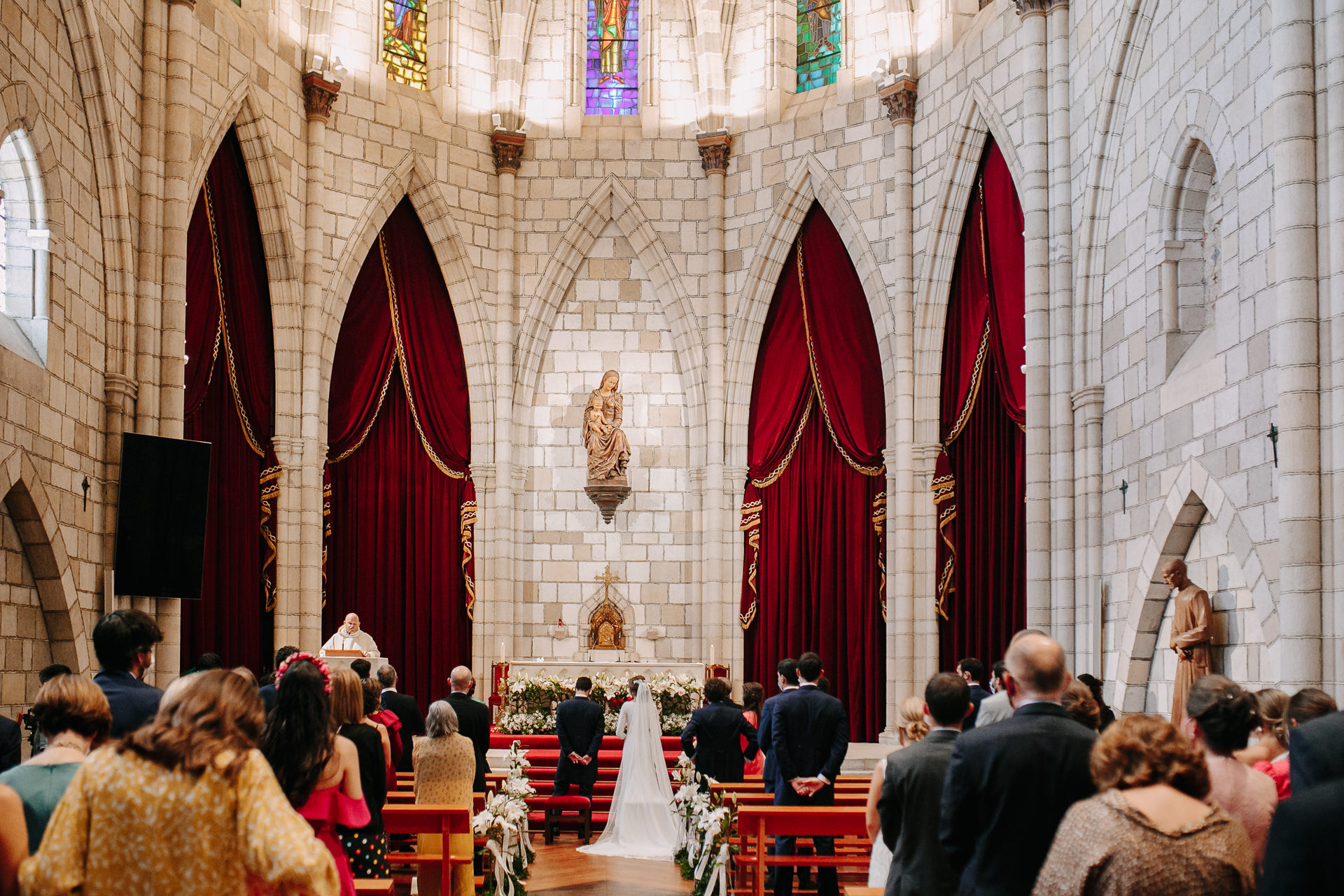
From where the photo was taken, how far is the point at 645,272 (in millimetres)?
18562

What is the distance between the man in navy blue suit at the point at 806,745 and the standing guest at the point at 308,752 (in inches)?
138

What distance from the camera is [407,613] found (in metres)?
17.2

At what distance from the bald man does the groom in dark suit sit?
7.75 metres

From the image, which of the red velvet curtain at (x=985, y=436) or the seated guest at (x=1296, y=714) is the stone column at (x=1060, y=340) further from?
the seated guest at (x=1296, y=714)

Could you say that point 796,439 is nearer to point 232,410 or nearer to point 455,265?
point 455,265

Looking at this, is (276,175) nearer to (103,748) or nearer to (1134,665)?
(1134,665)

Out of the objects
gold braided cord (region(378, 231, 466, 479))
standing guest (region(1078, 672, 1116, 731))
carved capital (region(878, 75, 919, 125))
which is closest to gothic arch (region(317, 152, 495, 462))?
gold braided cord (region(378, 231, 466, 479))

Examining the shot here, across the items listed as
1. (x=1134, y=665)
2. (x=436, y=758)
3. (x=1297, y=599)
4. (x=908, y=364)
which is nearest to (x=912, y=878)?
(x=436, y=758)

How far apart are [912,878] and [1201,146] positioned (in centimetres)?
803

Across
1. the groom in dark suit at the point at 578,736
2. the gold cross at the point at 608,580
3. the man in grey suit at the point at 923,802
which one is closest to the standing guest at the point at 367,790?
the man in grey suit at the point at 923,802

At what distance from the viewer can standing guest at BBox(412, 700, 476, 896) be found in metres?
7.83

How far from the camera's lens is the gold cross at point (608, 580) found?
58.2 feet

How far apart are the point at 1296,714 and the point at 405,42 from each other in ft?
51.5

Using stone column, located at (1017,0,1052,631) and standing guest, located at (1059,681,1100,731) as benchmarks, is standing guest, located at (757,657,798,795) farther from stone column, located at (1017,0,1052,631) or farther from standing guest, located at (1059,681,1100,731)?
stone column, located at (1017,0,1052,631)
